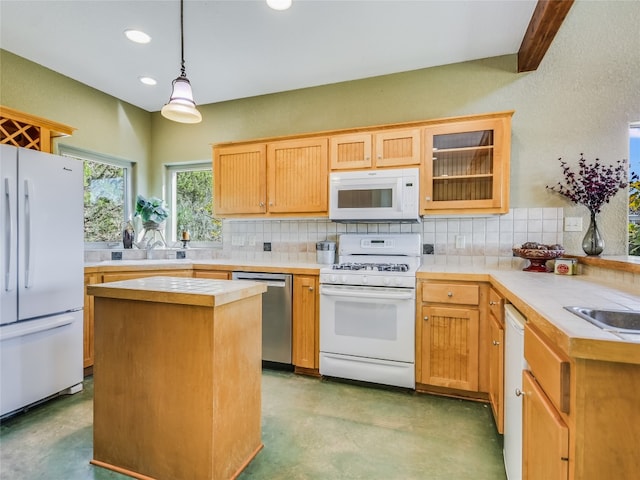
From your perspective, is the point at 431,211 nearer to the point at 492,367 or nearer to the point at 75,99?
the point at 492,367

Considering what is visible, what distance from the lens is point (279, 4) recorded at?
2.12 m

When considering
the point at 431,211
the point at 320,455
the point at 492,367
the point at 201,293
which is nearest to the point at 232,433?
the point at 320,455

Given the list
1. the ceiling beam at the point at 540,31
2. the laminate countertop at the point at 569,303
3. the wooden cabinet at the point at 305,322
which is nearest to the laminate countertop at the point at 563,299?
the laminate countertop at the point at 569,303

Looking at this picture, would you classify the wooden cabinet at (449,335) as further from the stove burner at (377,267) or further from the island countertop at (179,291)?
the island countertop at (179,291)

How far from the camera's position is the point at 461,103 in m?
2.88

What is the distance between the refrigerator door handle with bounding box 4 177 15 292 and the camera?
194 cm

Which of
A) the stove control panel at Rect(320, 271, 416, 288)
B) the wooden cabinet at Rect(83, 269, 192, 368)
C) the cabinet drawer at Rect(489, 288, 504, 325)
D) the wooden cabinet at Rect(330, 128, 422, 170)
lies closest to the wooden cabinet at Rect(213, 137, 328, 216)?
the wooden cabinet at Rect(330, 128, 422, 170)

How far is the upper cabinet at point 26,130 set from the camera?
2.20 m

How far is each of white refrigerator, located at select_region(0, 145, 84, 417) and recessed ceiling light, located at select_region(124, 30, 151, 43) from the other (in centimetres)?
102

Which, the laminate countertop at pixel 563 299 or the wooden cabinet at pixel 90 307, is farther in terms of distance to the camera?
the wooden cabinet at pixel 90 307

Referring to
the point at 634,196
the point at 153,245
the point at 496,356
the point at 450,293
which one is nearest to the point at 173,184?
the point at 153,245

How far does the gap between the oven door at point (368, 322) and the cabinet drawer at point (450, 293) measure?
111 millimetres

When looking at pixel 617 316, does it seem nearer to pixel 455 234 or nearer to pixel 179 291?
pixel 179 291

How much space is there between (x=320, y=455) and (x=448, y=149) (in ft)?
7.48
